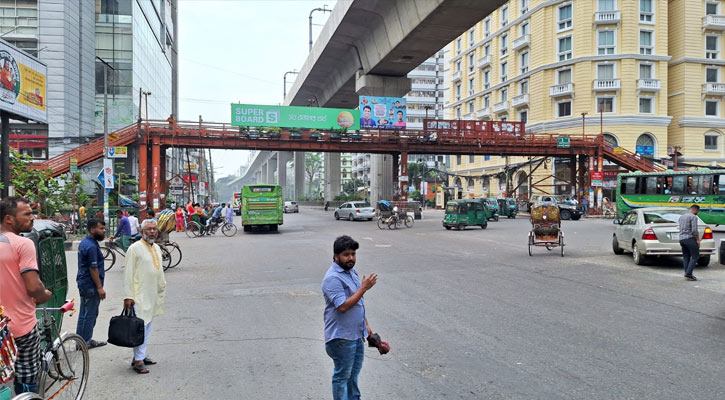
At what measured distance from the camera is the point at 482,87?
2719 inches

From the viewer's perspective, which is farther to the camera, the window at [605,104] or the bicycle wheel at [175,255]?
the window at [605,104]

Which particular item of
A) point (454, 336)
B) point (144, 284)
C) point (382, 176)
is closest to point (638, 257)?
point (454, 336)

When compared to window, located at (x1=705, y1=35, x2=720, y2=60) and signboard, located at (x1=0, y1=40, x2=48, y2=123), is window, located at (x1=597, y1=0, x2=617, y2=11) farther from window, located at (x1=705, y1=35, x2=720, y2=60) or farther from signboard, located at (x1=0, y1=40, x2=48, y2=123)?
signboard, located at (x1=0, y1=40, x2=48, y2=123)

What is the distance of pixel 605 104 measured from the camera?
5247 cm

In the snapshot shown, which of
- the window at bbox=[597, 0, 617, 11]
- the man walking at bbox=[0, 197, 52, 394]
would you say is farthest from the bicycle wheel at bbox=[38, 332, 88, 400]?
the window at bbox=[597, 0, 617, 11]

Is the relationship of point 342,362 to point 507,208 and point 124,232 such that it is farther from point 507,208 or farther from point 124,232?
point 507,208

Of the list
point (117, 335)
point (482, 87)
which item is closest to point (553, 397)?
point (117, 335)

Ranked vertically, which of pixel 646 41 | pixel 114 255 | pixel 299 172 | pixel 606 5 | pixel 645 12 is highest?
pixel 606 5

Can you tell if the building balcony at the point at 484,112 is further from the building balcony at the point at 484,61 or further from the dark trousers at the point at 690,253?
the dark trousers at the point at 690,253

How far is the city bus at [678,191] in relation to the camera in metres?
25.7

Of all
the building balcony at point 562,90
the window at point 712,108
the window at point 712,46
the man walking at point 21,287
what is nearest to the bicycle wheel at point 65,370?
the man walking at point 21,287

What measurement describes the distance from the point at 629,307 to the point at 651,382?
3743 mm

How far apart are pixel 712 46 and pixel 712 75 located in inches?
121

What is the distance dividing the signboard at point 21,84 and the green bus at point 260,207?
11.9m
